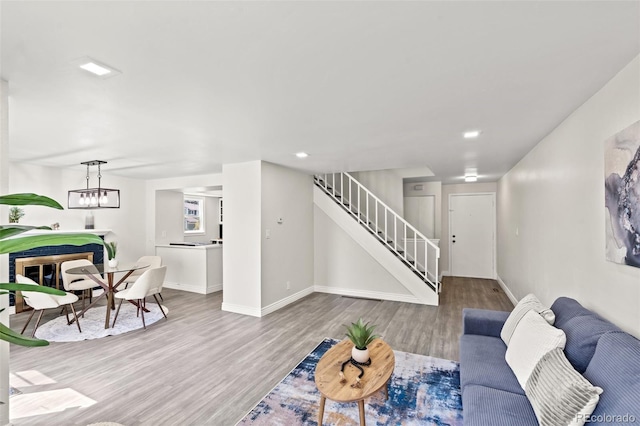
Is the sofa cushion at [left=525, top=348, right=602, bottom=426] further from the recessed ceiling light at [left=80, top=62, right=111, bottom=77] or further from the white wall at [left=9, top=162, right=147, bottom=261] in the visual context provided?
the white wall at [left=9, top=162, right=147, bottom=261]

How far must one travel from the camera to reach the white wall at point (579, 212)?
181 cm

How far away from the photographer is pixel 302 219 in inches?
228

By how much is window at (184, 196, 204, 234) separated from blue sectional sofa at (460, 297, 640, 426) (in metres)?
7.34

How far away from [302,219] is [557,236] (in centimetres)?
388

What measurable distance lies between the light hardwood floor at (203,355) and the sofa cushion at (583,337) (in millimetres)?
1511

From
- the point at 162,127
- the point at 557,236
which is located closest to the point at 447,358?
the point at 557,236

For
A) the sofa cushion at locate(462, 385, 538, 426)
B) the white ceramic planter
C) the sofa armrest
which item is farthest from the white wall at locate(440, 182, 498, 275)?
the sofa cushion at locate(462, 385, 538, 426)

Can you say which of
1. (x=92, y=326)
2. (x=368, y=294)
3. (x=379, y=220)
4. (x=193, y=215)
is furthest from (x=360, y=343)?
(x=193, y=215)

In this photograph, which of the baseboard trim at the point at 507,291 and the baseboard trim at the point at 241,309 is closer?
the baseboard trim at the point at 241,309

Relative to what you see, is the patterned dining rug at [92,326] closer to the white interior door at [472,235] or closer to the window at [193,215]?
the window at [193,215]

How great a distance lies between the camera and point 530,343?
1946 mm

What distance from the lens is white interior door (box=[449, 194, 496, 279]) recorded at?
23.8 feet

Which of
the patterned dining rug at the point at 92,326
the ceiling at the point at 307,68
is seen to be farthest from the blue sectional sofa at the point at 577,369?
the patterned dining rug at the point at 92,326

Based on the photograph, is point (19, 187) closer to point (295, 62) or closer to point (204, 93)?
point (204, 93)
